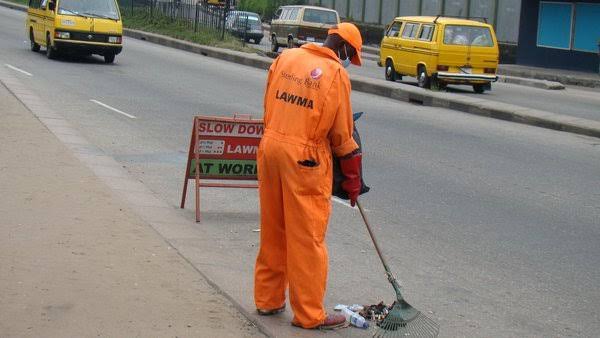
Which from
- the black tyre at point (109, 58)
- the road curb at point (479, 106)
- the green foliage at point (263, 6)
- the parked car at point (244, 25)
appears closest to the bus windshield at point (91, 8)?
the black tyre at point (109, 58)

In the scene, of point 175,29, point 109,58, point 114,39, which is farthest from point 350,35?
point 175,29

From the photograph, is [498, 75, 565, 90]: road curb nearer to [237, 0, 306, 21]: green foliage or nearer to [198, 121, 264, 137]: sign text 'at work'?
[198, 121, 264, 137]: sign text 'at work'

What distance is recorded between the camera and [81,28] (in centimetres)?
2534

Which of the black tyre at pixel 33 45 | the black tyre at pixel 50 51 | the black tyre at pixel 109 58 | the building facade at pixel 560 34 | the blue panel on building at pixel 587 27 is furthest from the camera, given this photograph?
the building facade at pixel 560 34

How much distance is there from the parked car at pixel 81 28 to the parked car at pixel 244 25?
1248 cm

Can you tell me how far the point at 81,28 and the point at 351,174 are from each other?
20.8m

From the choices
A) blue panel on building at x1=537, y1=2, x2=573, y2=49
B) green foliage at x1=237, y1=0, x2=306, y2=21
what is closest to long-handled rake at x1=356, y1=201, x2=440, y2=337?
blue panel on building at x1=537, y1=2, x2=573, y2=49

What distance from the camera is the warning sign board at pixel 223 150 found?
30.8 feet

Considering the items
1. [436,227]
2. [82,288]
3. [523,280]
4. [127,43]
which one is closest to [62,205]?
[82,288]

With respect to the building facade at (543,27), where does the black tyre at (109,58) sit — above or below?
below

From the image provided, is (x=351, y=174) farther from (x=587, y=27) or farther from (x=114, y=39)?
(x=587, y=27)

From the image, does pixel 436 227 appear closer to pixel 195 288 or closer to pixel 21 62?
pixel 195 288

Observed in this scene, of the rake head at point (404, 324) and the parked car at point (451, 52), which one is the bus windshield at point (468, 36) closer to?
the parked car at point (451, 52)

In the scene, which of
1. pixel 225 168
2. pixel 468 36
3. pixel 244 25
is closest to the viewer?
pixel 225 168
